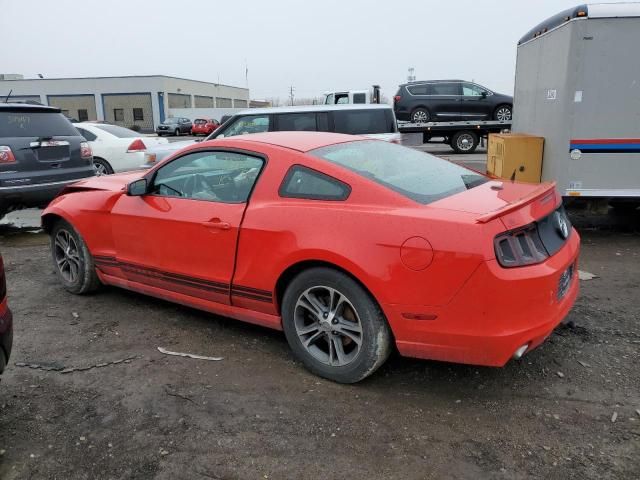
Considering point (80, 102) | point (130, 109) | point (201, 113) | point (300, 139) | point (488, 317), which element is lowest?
point (488, 317)

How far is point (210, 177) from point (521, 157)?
480cm

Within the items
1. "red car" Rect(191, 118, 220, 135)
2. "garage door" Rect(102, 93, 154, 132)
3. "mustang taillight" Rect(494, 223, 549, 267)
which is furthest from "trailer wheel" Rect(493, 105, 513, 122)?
"garage door" Rect(102, 93, 154, 132)

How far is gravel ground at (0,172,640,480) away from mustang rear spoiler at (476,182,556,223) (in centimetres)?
107

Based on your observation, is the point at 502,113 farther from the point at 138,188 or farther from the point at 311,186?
the point at 311,186

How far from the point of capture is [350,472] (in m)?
2.53

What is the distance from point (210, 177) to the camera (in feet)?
13.1

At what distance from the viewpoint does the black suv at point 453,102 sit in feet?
62.3

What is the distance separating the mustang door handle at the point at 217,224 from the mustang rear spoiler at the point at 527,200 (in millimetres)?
1661

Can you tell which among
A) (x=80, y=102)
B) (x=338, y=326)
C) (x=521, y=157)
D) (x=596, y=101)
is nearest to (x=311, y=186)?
(x=338, y=326)

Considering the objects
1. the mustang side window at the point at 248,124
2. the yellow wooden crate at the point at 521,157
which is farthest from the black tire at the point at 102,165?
the yellow wooden crate at the point at 521,157

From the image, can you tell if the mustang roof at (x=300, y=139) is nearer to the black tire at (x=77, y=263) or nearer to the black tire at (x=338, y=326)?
the black tire at (x=338, y=326)

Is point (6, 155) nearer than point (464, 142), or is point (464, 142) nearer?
point (6, 155)

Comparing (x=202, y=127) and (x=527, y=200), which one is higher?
(x=202, y=127)

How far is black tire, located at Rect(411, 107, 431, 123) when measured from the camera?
1941cm
